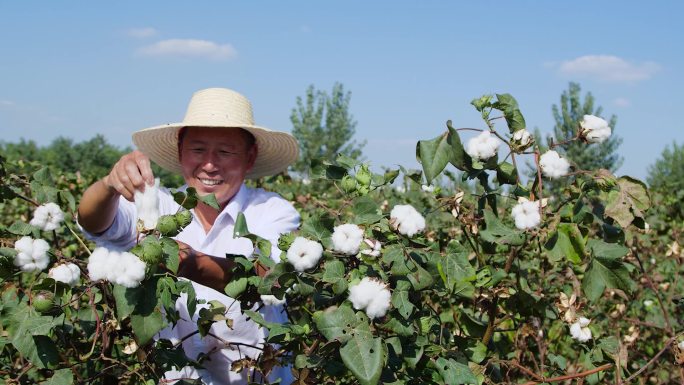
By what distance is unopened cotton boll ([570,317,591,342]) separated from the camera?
1717mm

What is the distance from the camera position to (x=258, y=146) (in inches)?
106

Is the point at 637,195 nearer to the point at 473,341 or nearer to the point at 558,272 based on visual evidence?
the point at 473,341

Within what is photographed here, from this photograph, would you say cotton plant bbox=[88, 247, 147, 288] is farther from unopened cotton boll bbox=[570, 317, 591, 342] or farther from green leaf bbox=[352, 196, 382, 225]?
unopened cotton boll bbox=[570, 317, 591, 342]

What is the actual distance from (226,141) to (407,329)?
125 cm

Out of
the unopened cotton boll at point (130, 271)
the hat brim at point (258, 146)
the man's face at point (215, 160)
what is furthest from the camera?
the hat brim at point (258, 146)

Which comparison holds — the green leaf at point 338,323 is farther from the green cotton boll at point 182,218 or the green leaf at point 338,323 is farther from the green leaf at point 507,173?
the green leaf at point 507,173

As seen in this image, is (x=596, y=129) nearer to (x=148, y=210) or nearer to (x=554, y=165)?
(x=554, y=165)

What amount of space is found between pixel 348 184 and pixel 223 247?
88 cm

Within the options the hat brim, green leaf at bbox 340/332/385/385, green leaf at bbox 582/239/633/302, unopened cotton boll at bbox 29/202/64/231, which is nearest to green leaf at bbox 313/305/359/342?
green leaf at bbox 340/332/385/385

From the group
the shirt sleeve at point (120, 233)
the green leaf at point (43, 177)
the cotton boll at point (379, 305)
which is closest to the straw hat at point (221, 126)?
the shirt sleeve at point (120, 233)

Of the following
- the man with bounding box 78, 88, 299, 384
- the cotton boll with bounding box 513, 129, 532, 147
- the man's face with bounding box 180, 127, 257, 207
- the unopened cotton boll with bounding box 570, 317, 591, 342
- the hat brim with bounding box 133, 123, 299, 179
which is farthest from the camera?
the hat brim with bounding box 133, 123, 299, 179

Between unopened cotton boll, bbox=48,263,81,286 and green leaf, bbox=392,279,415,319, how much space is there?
60cm

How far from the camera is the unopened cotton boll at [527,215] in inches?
57.7

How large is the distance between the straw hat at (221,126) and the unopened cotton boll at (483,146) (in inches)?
40.2
